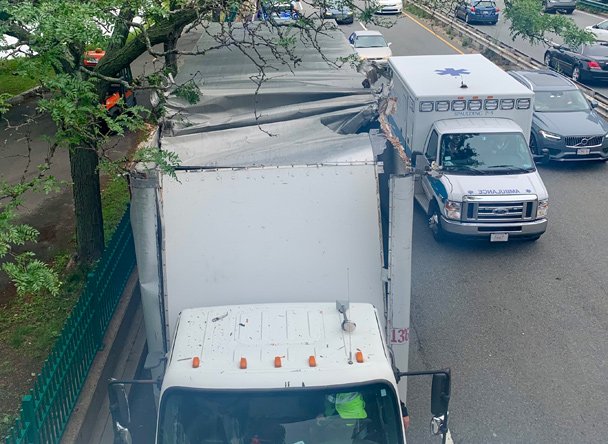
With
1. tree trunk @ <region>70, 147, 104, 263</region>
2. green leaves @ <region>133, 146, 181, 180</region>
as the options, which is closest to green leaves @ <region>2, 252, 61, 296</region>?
green leaves @ <region>133, 146, 181, 180</region>

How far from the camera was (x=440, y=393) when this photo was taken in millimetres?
5441

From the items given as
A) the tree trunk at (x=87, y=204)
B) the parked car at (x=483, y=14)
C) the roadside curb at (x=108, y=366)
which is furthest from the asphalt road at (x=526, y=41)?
the roadside curb at (x=108, y=366)

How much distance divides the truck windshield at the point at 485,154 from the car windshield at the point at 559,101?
15.2 feet

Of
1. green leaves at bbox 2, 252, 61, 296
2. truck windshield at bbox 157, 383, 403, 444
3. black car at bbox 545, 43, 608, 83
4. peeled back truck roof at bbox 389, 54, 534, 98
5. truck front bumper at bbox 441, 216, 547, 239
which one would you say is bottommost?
truck front bumper at bbox 441, 216, 547, 239

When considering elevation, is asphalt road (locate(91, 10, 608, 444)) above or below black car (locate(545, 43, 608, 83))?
below

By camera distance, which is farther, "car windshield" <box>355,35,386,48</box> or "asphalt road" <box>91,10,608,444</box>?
"car windshield" <box>355,35,386,48</box>

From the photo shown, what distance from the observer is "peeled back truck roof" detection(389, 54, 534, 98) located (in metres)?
13.2

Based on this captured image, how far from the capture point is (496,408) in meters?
8.17

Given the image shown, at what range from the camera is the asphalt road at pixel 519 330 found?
8.00 metres

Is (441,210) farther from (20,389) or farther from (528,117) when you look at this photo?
(20,389)

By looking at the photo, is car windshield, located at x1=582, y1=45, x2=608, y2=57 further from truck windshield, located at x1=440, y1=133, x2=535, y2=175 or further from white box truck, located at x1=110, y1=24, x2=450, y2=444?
white box truck, located at x1=110, y1=24, x2=450, y2=444

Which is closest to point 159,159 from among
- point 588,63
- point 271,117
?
point 271,117

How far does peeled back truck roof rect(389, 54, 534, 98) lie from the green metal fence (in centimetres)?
660

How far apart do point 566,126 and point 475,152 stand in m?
4.65
